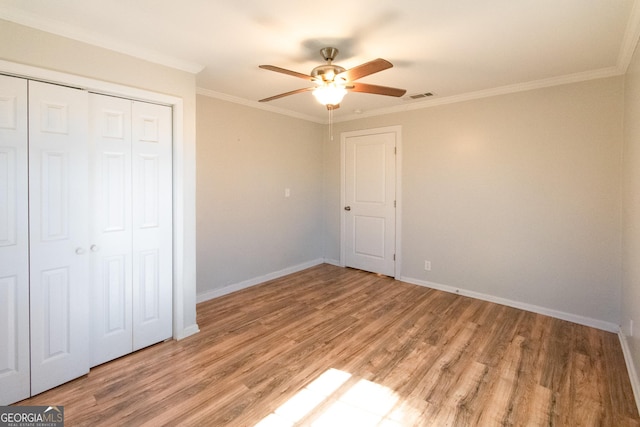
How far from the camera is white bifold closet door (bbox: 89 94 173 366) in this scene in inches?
88.8

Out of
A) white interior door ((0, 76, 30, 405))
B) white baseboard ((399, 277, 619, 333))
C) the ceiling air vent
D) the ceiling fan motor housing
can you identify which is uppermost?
the ceiling air vent

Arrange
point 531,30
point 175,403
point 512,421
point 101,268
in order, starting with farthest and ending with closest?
point 101,268 → point 531,30 → point 175,403 → point 512,421

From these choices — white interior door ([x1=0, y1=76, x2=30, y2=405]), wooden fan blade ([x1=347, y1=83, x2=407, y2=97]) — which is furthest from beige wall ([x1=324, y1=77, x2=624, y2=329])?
white interior door ([x1=0, y1=76, x2=30, y2=405])

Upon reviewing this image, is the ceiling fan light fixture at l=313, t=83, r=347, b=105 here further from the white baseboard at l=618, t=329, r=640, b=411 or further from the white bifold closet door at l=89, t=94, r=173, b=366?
the white baseboard at l=618, t=329, r=640, b=411

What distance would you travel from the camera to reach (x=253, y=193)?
13.3ft

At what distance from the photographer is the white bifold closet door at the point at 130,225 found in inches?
88.8

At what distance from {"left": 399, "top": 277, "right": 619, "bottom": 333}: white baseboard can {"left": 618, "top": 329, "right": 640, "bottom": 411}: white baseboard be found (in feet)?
0.46

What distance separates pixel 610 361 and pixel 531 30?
2511mm

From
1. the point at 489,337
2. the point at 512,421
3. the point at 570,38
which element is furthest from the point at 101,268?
the point at 570,38

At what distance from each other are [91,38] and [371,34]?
6.40 feet

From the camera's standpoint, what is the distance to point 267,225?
427cm

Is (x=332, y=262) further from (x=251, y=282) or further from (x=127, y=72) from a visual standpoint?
(x=127, y=72)

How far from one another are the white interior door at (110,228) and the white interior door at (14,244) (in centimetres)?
36

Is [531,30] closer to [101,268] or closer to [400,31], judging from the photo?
[400,31]
